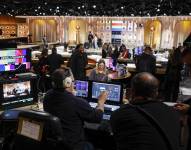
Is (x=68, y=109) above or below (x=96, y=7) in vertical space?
below

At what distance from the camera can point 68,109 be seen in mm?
3338

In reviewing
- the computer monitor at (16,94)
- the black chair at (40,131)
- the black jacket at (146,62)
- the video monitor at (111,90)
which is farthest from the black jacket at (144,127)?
the black jacket at (146,62)

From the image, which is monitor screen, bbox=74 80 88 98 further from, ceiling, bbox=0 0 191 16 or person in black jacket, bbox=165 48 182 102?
ceiling, bbox=0 0 191 16

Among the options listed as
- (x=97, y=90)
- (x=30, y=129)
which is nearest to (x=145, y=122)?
(x=30, y=129)

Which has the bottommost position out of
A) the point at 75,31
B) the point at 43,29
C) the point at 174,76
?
the point at 174,76

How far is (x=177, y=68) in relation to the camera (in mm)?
8719

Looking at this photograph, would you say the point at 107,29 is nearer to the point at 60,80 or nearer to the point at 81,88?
the point at 81,88

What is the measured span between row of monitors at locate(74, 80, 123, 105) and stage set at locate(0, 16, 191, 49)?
15.7 meters

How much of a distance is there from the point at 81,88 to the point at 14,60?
53.7 inches

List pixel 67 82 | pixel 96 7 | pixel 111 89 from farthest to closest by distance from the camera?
pixel 96 7 < pixel 111 89 < pixel 67 82

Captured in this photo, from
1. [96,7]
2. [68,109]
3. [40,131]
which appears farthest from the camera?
[96,7]

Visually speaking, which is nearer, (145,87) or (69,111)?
(145,87)

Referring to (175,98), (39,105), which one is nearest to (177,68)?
(175,98)

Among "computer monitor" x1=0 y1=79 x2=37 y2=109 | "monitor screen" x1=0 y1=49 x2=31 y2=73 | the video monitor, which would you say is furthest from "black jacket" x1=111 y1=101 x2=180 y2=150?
"monitor screen" x1=0 y1=49 x2=31 y2=73
